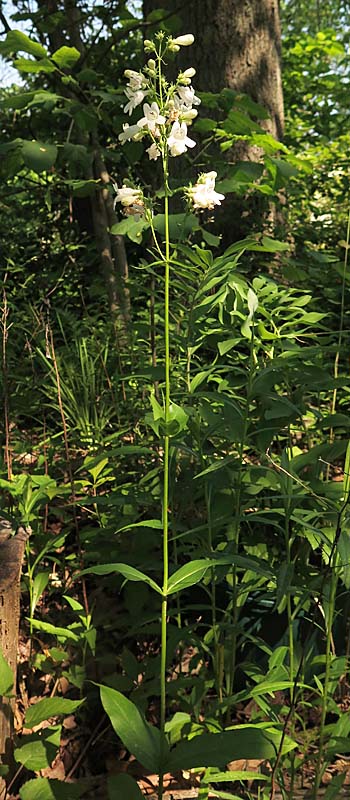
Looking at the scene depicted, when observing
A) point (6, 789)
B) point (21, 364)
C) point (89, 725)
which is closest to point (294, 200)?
point (21, 364)

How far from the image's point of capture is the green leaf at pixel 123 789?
1473 mm

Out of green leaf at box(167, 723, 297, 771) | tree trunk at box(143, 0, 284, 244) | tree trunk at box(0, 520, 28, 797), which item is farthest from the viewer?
tree trunk at box(143, 0, 284, 244)

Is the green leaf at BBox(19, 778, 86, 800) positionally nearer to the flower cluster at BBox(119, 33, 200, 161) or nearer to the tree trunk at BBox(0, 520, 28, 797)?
the tree trunk at BBox(0, 520, 28, 797)

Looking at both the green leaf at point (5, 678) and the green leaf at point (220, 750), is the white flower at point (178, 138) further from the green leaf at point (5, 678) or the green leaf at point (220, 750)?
the green leaf at point (5, 678)

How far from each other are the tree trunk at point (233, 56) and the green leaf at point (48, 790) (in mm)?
3009

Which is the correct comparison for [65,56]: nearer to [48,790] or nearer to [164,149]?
[164,149]

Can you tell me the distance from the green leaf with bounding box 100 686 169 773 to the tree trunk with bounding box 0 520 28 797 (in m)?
0.57

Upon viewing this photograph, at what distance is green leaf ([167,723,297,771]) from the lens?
4.34 ft

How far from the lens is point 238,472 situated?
1.80 metres

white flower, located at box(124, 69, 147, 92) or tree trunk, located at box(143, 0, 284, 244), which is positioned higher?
tree trunk, located at box(143, 0, 284, 244)

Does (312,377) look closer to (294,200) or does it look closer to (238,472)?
(238,472)

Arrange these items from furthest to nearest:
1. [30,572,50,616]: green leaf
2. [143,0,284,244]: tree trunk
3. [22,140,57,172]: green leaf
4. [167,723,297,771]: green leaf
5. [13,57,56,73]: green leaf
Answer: [143,0,284,244]: tree trunk < [13,57,56,73]: green leaf < [22,140,57,172]: green leaf < [30,572,50,616]: green leaf < [167,723,297,771]: green leaf

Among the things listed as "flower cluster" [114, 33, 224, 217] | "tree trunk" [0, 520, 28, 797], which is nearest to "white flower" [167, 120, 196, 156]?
"flower cluster" [114, 33, 224, 217]

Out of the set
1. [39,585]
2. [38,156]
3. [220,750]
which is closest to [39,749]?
[39,585]
